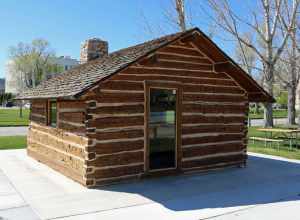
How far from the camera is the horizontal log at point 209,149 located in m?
9.27

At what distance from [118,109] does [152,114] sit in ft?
3.32

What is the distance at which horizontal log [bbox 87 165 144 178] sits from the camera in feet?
25.5

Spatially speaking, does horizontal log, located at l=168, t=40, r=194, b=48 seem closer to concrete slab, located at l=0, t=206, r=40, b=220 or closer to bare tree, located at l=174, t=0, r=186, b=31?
concrete slab, located at l=0, t=206, r=40, b=220

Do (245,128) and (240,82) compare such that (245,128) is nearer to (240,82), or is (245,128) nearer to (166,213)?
(240,82)

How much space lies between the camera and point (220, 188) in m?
7.80

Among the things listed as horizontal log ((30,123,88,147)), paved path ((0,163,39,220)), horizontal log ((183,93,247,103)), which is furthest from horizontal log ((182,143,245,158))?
paved path ((0,163,39,220))

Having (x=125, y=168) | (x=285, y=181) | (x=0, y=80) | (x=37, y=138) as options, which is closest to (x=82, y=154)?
(x=125, y=168)

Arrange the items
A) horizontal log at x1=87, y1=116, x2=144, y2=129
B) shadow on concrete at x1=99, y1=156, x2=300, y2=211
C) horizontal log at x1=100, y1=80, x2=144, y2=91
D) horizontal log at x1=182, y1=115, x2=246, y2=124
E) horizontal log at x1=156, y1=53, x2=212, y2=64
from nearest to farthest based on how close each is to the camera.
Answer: shadow on concrete at x1=99, y1=156, x2=300, y2=211 < horizontal log at x1=87, y1=116, x2=144, y2=129 < horizontal log at x1=100, y1=80, x2=144, y2=91 < horizontal log at x1=156, y1=53, x2=212, y2=64 < horizontal log at x1=182, y1=115, x2=246, y2=124

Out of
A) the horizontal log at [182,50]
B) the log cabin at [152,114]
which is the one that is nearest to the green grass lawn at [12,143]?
the log cabin at [152,114]

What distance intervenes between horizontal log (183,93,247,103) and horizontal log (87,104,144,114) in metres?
1.47

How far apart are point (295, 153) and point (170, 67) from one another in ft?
23.3

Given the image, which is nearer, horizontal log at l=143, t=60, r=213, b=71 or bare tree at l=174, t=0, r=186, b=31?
horizontal log at l=143, t=60, r=213, b=71

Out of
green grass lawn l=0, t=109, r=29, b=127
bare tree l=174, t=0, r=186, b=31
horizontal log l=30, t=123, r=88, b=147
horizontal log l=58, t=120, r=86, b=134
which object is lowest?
green grass lawn l=0, t=109, r=29, b=127

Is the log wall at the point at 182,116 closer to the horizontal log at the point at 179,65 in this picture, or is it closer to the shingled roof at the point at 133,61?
the horizontal log at the point at 179,65
